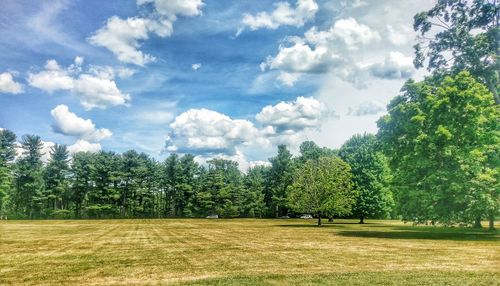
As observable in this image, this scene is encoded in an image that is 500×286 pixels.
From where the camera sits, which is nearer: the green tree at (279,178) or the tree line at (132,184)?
the tree line at (132,184)

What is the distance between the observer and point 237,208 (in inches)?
4505

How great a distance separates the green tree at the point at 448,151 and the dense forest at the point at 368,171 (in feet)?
0.31

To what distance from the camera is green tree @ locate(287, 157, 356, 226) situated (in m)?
59.3

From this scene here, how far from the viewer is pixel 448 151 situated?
105 feet

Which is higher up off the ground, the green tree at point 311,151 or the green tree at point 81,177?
the green tree at point 311,151

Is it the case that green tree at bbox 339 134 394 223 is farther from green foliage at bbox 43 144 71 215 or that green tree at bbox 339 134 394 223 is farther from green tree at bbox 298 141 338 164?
green foliage at bbox 43 144 71 215

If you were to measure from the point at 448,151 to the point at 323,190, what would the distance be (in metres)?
29.4

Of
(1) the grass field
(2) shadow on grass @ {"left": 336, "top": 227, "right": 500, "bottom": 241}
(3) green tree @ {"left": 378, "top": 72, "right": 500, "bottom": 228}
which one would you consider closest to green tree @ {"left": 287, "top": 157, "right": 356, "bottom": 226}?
(2) shadow on grass @ {"left": 336, "top": 227, "right": 500, "bottom": 241}

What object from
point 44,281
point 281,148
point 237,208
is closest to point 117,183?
point 237,208

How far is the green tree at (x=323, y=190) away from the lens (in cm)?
5931

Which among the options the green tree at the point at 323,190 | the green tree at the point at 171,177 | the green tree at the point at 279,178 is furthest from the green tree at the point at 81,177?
the green tree at the point at 323,190

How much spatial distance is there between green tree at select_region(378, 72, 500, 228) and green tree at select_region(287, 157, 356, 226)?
72.1ft

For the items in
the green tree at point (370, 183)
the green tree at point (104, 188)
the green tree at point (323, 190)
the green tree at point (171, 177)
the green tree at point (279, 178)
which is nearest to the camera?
the green tree at point (323, 190)

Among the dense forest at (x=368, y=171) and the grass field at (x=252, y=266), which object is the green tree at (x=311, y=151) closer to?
the dense forest at (x=368, y=171)
